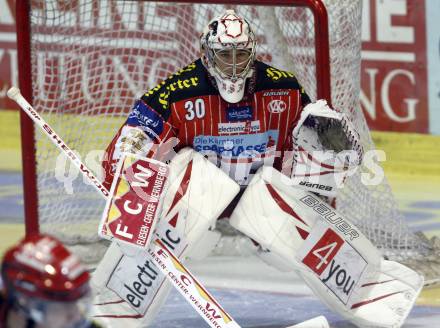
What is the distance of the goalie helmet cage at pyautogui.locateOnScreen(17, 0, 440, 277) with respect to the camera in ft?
15.9

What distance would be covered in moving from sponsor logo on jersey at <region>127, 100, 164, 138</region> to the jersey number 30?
88 millimetres

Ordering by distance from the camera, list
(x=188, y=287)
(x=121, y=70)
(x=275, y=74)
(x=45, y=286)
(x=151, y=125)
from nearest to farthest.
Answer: (x=45, y=286), (x=188, y=287), (x=151, y=125), (x=275, y=74), (x=121, y=70)

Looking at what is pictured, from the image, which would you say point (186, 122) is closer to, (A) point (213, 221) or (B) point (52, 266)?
(A) point (213, 221)

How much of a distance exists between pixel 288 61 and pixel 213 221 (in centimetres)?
119

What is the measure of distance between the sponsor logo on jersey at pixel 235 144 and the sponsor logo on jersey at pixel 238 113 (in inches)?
2.4

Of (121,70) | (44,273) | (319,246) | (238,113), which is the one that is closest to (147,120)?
(238,113)

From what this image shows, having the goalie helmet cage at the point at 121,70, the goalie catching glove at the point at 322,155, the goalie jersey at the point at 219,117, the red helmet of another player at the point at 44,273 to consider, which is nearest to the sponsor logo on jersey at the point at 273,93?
the goalie jersey at the point at 219,117

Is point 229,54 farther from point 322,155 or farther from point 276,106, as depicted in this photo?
point 322,155

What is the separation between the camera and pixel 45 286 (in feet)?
9.39

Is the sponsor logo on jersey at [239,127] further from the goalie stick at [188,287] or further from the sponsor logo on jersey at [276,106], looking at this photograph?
the goalie stick at [188,287]

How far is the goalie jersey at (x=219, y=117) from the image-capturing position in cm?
435

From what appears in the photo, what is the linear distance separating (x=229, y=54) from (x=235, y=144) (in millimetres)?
307

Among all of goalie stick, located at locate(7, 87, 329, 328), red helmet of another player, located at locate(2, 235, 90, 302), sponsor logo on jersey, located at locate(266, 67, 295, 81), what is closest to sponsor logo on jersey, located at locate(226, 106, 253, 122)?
sponsor logo on jersey, located at locate(266, 67, 295, 81)

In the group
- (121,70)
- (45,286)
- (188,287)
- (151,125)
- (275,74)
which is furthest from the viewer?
(121,70)
